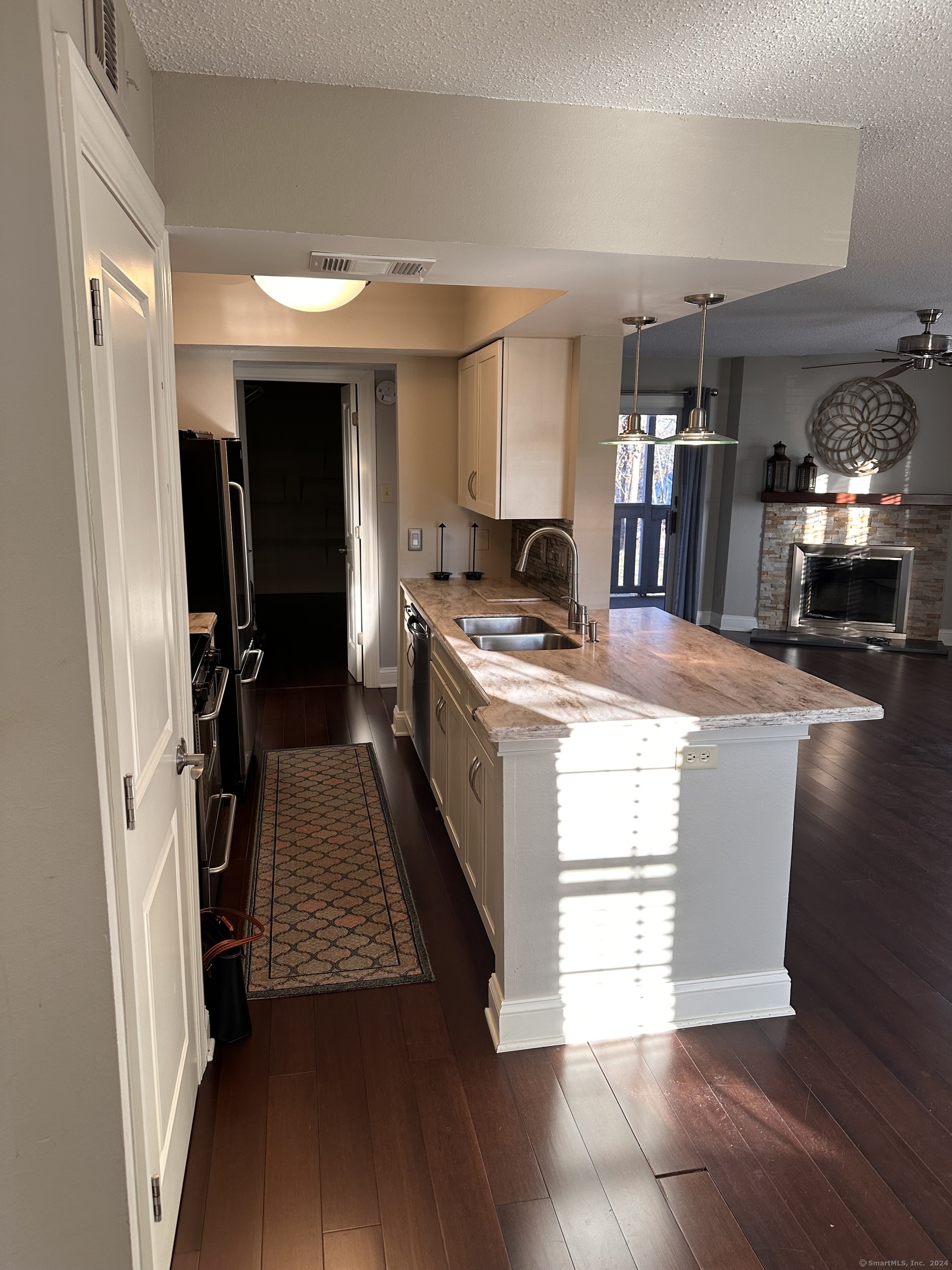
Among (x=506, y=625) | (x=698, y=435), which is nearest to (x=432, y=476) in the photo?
(x=506, y=625)

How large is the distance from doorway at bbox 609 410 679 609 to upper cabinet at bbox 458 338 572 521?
4.97 meters

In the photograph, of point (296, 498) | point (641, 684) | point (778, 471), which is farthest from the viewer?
point (296, 498)

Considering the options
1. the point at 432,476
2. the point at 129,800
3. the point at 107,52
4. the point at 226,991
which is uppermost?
the point at 107,52

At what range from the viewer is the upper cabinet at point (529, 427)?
13.2 feet

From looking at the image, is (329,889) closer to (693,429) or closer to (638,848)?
(638,848)

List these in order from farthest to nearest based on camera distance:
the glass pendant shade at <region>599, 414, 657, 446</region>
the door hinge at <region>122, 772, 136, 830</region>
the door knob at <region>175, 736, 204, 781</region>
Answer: the glass pendant shade at <region>599, 414, 657, 446</region>, the door knob at <region>175, 736, 204, 781</region>, the door hinge at <region>122, 772, 136, 830</region>

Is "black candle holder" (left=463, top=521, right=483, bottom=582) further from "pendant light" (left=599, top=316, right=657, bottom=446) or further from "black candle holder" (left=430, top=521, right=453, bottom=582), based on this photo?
"pendant light" (left=599, top=316, right=657, bottom=446)

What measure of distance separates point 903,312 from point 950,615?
3.62 meters

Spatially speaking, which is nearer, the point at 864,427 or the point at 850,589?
the point at 864,427

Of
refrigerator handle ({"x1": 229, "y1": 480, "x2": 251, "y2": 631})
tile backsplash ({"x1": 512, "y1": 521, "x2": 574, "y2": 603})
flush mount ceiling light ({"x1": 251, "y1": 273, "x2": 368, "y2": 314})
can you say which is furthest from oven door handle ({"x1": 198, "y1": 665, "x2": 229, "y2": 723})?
tile backsplash ({"x1": 512, "y1": 521, "x2": 574, "y2": 603})

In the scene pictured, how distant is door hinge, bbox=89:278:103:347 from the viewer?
4.34 ft

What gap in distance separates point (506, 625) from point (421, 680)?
0.54 m

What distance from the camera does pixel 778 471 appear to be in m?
7.95

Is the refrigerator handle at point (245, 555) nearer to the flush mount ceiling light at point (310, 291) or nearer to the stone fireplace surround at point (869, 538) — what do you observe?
the flush mount ceiling light at point (310, 291)
